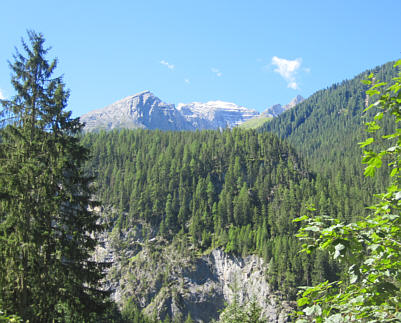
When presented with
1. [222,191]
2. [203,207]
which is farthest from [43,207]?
[222,191]

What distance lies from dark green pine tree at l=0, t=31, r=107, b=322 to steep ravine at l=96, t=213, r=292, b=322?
296 ft

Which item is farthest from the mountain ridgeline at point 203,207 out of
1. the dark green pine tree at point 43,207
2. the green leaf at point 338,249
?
the green leaf at point 338,249

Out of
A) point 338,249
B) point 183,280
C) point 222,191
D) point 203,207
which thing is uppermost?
point 222,191

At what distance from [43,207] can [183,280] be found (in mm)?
104496

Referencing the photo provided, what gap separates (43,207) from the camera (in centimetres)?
1361

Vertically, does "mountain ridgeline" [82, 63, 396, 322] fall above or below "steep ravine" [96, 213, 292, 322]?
above

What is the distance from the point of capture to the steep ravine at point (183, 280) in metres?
101

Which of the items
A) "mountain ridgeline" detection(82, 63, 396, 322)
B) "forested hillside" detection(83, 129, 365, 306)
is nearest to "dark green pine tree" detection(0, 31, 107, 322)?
"mountain ridgeline" detection(82, 63, 396, 322)

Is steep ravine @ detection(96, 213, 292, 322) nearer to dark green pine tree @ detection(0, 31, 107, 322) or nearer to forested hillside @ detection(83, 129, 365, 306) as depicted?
forested hillside @ detection(83, 129, 365, 306)

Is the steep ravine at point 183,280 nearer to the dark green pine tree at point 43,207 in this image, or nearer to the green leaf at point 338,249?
the dark green pine tree at point 43,207

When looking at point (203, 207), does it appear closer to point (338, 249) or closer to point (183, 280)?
point (183, 280)

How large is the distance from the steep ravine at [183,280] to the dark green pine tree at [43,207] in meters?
90.3

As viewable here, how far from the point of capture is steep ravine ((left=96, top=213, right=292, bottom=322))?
101 m

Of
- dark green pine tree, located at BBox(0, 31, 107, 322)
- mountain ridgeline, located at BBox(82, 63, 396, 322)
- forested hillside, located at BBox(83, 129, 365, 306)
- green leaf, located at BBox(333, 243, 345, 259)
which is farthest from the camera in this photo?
forested hillside, located at BBox(83, 129, 365, 306)
